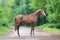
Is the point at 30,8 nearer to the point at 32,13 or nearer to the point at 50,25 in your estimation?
the point at 32,13

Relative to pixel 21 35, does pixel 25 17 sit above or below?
above

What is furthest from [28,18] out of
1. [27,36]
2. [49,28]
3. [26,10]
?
[49,28]

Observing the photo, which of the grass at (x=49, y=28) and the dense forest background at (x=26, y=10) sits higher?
the dense forest background at (x=26, y=10)

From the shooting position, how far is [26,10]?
14.0ft

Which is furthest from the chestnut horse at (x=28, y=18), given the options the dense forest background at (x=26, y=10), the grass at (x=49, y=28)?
the grass at (x=49, y=28)

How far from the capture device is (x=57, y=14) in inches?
186

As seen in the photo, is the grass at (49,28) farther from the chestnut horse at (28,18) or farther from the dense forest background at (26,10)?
the chestnut horse at (28,18)

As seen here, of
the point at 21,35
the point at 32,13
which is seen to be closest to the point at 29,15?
the point at 32,13

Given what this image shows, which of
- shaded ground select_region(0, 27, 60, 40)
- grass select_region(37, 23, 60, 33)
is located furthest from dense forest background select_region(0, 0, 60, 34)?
shaded ground select_region(0, 27, 60, 40)

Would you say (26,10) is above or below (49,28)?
above

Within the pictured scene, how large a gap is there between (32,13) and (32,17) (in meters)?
0.08

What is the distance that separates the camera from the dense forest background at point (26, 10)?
4.26 m

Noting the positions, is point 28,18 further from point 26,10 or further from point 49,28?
point 49,28

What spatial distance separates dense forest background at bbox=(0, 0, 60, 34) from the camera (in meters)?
4.26
